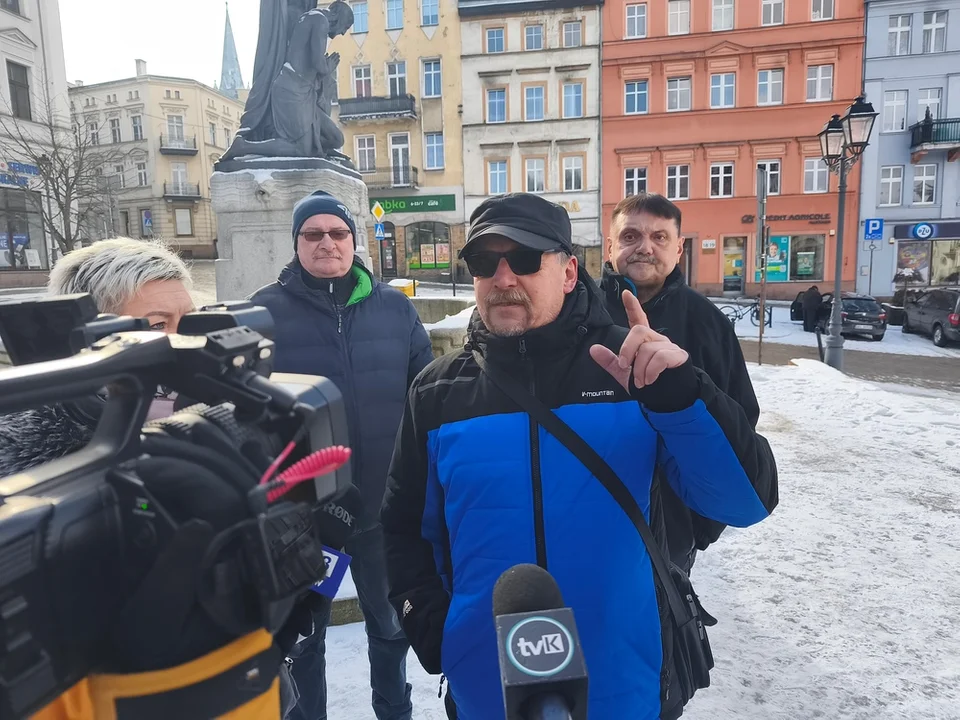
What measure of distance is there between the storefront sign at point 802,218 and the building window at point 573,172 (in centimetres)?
759

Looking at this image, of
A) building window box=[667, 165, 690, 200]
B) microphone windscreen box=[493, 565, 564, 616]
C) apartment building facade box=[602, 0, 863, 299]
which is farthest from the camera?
building window box=[667, 165, 690, 200]

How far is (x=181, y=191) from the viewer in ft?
153

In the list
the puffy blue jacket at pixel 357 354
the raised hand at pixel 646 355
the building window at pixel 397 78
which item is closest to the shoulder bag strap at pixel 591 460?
the raised hand at pixel 646 355

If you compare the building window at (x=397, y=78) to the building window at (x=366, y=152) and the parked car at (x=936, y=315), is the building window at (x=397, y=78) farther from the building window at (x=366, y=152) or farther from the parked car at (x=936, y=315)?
the parked car at (x=936, y=315)

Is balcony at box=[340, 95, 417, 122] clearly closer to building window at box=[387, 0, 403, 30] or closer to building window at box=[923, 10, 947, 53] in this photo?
building window at box=[387, 0, 403, 30]

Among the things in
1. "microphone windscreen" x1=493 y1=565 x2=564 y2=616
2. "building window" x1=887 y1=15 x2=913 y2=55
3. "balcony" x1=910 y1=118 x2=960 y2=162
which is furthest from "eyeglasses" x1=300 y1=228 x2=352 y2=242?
"building window" x1=887 y1=15 x2=913 y2=55

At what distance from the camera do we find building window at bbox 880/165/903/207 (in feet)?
89.8

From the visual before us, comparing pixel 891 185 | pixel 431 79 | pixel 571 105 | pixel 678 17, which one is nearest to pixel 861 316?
pixel 891 185

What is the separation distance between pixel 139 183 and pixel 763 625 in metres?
52.5

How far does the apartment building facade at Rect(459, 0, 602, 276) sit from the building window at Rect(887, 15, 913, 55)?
1239cm

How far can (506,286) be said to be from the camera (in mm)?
1691

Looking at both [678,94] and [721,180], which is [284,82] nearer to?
[721,180]

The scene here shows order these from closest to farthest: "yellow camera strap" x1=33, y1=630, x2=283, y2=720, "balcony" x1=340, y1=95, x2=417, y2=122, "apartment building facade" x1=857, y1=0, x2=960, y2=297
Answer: "yellow camera strap" x1=33, y1=630, x2=283, y2=720 → "apartment building facade" x1=857, y1=0, x2=960, y2=297 → "balcony" x1=340, y1=95, x2=417, y2=122

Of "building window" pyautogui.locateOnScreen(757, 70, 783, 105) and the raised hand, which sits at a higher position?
"building window" pyautogui.locateOnScreen(757, 70, 783, 105)
